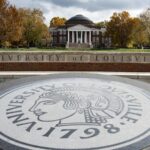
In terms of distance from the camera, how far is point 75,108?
4172mm

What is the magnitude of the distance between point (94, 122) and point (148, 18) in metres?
54.2

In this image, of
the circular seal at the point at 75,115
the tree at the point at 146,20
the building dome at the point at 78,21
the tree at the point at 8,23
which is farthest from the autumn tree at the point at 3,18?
the building dome at the point at 78,21

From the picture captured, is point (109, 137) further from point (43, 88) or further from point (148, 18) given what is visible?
point (148, 18)

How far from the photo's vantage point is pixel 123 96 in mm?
4516

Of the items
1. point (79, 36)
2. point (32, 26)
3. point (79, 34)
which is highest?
point (32, 26)

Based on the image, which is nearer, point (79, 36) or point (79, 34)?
point (79, 36)

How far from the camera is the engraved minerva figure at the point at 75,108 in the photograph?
12.8 feet

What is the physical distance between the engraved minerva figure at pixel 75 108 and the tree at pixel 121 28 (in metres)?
59.9

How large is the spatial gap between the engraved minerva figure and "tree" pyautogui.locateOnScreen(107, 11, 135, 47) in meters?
59.9

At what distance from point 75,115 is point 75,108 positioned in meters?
0.18

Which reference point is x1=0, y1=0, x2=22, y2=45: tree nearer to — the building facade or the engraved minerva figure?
the engraved minerva figure

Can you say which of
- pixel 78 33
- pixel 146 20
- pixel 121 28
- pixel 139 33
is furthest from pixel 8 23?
pixel 78 33

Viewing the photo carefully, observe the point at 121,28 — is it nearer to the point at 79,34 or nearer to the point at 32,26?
the point at 32,26

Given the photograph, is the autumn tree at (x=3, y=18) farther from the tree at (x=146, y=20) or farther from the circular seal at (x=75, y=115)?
the circular seal at (x=75, y=115)
